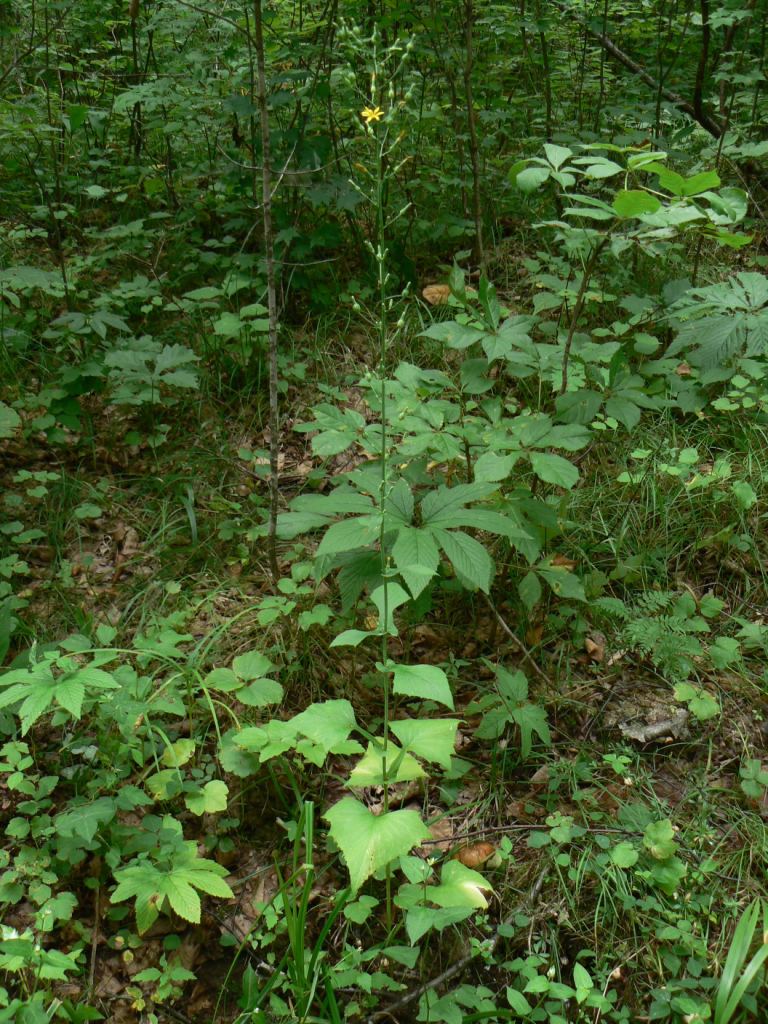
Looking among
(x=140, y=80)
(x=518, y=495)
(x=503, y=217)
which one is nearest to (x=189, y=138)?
(x=140, y=80)

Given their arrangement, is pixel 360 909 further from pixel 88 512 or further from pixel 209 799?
pixel 88 512

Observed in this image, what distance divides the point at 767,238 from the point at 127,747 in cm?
386

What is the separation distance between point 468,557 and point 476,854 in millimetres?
780

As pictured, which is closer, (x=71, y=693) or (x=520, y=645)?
(x=71, y=693)

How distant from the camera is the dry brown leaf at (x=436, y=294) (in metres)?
3.69

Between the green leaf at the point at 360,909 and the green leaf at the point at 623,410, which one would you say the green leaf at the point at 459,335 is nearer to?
the green leaf at the point at 623,410

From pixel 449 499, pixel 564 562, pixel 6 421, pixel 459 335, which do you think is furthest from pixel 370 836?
pixel 6 421

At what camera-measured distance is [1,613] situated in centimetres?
239

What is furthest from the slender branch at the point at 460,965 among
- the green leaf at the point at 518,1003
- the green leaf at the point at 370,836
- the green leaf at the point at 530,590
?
the green leaf at the point at 530,590

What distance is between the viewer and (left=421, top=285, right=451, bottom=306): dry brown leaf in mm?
3686

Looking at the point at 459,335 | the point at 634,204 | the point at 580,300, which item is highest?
the point at 634,204

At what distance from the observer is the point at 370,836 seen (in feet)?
4.91

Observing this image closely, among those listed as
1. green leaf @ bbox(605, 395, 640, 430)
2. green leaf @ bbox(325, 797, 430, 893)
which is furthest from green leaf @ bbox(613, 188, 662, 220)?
green leaf @ bbox(325, 797, 430, 893)

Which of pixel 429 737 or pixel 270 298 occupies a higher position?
pixel 270 298
